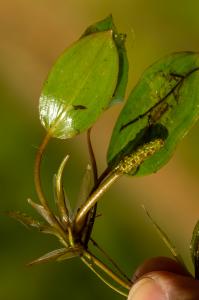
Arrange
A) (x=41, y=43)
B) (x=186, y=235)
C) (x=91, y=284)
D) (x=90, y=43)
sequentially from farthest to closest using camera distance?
(x=41, y=43)
(x=186, y=235)
(x=91, y=284)
(x=90, y=43)

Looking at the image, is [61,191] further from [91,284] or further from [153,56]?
[153,56]

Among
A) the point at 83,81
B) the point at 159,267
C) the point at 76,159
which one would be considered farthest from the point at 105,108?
the point at 76,159

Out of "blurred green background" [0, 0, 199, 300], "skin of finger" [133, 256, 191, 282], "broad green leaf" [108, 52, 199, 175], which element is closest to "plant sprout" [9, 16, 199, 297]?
"broad green leaf" [108, 52, 199, 175]

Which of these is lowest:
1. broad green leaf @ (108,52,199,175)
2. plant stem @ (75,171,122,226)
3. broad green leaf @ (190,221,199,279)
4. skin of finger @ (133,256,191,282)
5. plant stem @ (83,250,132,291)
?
skin of finger @ (133,256,191,282)

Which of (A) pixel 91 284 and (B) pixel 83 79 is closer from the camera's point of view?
(B) pixel 83 79

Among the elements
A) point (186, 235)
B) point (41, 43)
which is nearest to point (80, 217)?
point (186, 235)

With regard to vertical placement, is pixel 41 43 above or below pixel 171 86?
above

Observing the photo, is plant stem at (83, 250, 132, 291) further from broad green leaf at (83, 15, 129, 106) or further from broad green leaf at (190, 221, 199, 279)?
broad green leaf at (83, 15, 129, 106)
